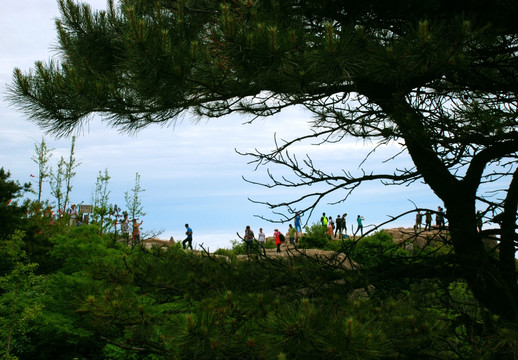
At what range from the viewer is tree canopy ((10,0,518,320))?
4.39 metres

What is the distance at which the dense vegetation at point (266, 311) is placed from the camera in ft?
9.66

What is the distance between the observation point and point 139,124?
7078 millimetres

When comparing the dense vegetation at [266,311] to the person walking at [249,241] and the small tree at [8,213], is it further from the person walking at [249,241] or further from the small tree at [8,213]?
the small tree at [8,213]

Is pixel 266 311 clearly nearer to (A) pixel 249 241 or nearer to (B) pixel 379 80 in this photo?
(A) pixel 249 241

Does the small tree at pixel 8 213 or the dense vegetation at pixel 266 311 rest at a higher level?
the small tree at pixel 8 213

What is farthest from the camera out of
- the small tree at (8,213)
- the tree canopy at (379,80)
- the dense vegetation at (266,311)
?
the small tree at (8,213)

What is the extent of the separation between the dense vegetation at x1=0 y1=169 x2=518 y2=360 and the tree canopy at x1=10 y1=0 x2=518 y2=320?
80cm

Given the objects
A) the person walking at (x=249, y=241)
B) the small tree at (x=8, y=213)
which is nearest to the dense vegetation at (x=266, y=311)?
the person walking at (x=249, y=241)

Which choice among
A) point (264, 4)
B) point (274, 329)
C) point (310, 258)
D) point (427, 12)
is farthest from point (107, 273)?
point (427, 12)

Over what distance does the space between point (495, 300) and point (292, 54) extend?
337cm

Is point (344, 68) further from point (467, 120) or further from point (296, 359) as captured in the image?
point (296, 359)

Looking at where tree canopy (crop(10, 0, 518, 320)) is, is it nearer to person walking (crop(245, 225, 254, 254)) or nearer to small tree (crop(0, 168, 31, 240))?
person walking (crop(245, 225, 254, 254))

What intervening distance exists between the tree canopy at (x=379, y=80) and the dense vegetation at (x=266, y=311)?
0.80m

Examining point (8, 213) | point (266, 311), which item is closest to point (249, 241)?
point (266, 311)
